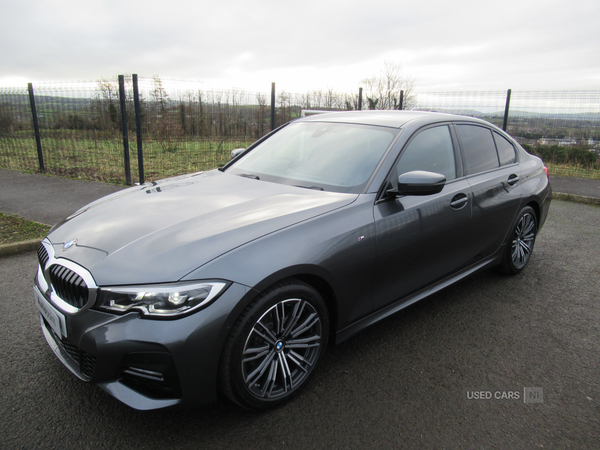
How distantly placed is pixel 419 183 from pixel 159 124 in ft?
26.8

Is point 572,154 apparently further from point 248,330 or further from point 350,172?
point 248,330

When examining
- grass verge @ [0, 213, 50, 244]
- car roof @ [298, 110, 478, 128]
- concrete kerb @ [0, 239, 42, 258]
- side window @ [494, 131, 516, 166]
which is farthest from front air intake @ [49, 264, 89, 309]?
side window @ [494, 131, 516, 166]

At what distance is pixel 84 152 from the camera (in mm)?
9953

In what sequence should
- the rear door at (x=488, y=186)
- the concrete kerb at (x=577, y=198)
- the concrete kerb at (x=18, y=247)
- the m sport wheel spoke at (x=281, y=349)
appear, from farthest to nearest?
the concrete kerb at (x=577, y=198) < the concrete kerb at (x=18, y=247) < the rear door at (x=488, y=186) < the m sport wheel spoke at (x=281, y=349)

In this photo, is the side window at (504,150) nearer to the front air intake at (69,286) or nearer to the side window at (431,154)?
the side window at (431,154)

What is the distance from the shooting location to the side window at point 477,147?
3.57 metres

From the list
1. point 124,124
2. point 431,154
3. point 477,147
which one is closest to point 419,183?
point 431,154

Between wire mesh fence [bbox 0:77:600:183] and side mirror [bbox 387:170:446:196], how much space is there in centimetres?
680

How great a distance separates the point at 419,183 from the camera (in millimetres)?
2639

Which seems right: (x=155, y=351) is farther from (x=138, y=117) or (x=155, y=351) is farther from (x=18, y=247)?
(x=138, y=117)

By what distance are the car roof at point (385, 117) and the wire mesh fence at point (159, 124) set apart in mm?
5612

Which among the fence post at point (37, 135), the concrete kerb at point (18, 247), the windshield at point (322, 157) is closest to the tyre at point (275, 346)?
the windshield at point (322, 157)

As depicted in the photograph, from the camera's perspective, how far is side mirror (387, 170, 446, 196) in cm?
265

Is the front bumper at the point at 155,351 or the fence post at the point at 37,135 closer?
the front bumper at the point at 155,351
